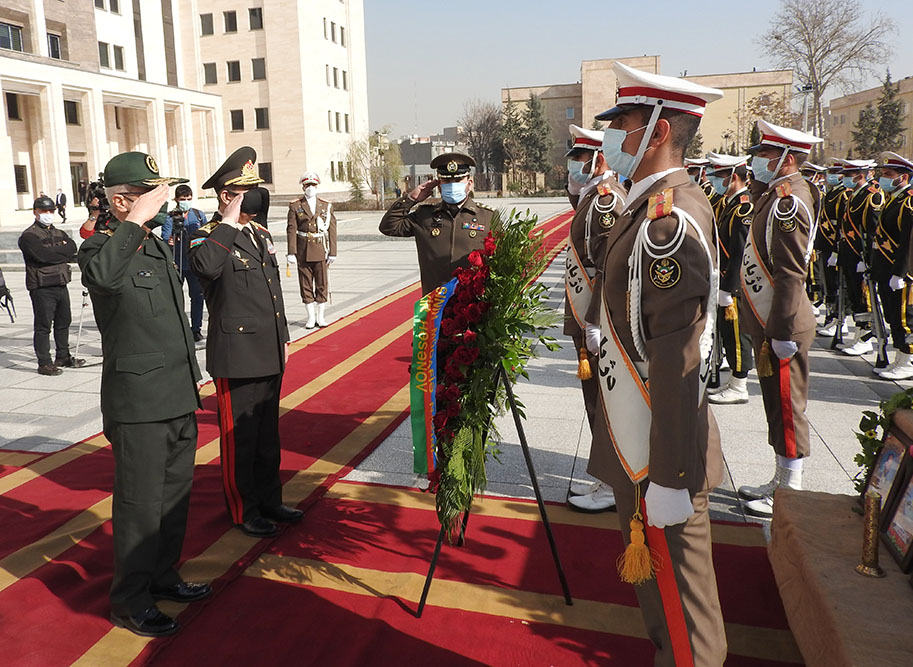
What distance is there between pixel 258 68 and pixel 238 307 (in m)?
57.6

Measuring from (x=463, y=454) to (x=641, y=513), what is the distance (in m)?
1.09

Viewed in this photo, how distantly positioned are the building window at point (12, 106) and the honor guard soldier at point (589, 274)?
42151 mm

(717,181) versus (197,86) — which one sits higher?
(197,86)

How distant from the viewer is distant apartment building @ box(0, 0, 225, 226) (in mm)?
34938

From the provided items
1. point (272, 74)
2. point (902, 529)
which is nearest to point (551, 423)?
point (902, 529)

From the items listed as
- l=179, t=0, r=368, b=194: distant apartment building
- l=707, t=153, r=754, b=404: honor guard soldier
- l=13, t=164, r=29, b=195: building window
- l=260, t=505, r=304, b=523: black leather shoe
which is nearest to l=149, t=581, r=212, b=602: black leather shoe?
l=260, t=505, r=304, b=523: black leather shoe

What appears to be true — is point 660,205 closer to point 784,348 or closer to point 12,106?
point 784,348

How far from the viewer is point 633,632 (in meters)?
3.25

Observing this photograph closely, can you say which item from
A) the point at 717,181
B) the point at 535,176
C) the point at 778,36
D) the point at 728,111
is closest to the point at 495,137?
the point at 535,176

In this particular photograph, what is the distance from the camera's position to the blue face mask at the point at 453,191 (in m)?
5.13

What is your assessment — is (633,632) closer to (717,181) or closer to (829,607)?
(829,607)

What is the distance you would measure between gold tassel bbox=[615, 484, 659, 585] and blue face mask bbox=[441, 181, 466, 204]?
322 cm

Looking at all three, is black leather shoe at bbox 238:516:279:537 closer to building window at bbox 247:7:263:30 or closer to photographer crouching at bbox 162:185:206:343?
photographer crouching at bbox 162:185:206:343

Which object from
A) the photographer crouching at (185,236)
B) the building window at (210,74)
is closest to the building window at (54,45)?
the building window at (210,74)
